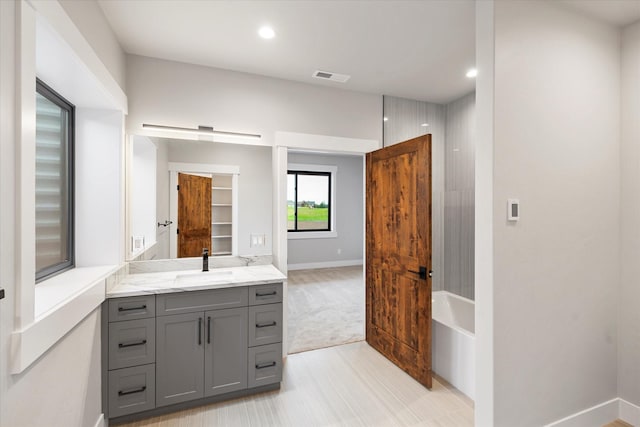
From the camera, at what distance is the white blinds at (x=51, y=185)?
1.71 meters

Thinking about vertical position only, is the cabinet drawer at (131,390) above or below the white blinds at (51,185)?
below

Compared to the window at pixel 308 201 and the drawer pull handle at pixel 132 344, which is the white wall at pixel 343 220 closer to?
the window at pixel 308 201

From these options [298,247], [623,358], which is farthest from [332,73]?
[298,247]

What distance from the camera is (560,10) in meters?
1.85

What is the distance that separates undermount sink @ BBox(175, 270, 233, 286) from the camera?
2197mm

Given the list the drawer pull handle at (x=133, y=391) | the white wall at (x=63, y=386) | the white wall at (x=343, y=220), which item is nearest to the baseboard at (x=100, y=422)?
the white wall at (x=63, y=386)

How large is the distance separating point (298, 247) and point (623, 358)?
5262 millimetres

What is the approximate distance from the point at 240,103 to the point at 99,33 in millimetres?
1103

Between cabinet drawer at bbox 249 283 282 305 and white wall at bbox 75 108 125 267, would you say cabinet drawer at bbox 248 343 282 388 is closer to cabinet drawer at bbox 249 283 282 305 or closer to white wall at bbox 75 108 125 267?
cabinet drawer at bbox 249 283 282 305

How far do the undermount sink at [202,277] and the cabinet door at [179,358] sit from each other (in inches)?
8.6

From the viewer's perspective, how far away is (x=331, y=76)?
282cm

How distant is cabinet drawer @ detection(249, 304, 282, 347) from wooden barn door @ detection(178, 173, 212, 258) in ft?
2.71

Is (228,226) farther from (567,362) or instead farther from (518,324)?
(567,362)

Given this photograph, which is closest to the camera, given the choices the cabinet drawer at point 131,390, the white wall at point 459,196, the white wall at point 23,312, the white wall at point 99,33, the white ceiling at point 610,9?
the white wall at point 23,312
